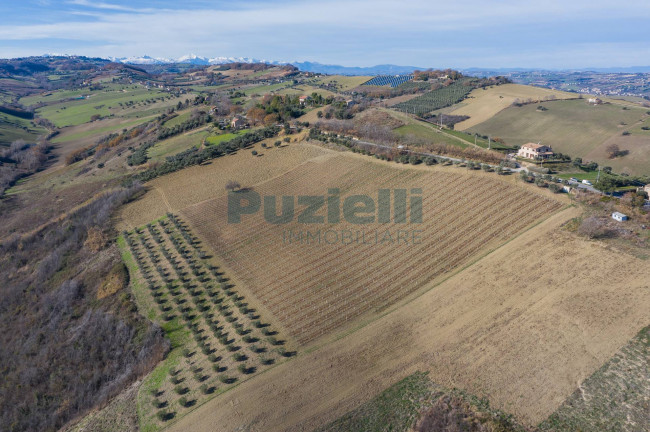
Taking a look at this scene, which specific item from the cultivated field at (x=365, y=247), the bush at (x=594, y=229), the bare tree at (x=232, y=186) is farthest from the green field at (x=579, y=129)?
the bare tree at (x=232, y=186)

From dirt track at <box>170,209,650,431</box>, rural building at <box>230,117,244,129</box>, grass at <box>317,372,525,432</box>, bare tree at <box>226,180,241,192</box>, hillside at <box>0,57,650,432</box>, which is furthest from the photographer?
rural building at <box>230,117,244,129</box>

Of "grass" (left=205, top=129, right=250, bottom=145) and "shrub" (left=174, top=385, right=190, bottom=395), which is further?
"grass" (left=205, top=129, right=250, bottom=145)

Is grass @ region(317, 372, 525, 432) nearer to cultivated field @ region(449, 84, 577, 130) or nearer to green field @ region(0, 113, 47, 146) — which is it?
cultivated field @ region(449, 84, 577, 130)

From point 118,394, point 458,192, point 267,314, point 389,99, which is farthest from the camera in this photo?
point 389,99

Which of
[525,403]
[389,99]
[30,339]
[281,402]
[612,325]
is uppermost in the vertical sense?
[389,99]

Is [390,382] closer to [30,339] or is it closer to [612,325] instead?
[612,325]

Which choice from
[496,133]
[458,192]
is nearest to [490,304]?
[458,192]

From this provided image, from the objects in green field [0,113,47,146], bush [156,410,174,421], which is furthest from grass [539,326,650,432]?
green field [0,113,47,146]
